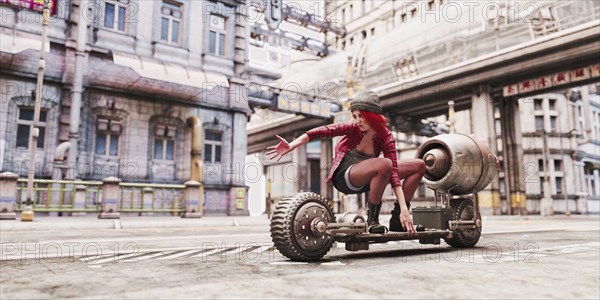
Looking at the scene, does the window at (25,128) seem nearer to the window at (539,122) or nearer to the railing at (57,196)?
the railing at (57,196)

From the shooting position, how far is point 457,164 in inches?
164

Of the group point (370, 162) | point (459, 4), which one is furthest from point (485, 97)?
point (370, 162)

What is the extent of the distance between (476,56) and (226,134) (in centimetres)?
1182

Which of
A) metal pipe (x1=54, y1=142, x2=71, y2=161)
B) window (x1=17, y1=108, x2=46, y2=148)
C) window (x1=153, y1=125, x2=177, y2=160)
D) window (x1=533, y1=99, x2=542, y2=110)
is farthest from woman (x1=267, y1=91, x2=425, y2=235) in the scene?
window (x1=533, y1=99, x2=542, y2=110)

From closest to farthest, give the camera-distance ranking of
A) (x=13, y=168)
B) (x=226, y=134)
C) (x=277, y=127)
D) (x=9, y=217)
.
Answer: (x=9, y=217), (x=13, y=168), (x=226, y=134), (x=277, y=127)

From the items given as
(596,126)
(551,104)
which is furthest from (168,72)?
(596,126)

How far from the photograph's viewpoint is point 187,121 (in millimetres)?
17625

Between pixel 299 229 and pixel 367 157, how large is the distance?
92 centimetres

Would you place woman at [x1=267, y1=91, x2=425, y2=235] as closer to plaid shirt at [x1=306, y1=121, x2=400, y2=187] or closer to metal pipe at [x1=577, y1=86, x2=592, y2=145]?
plaid shirt at [x1=306, y1=121, x2=400, y2=187]

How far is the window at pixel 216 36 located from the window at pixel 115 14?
12.0 feet

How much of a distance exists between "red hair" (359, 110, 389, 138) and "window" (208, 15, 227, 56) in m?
16.3

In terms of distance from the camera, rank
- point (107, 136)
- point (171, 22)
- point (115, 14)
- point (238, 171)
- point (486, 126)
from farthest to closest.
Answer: point (486, 126) < point (238, 171) < point (171, 22) < point (115, 14) < point (107, 136)

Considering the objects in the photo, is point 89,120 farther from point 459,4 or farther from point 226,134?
point 459,4

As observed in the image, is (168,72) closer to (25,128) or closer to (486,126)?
(25,128)
